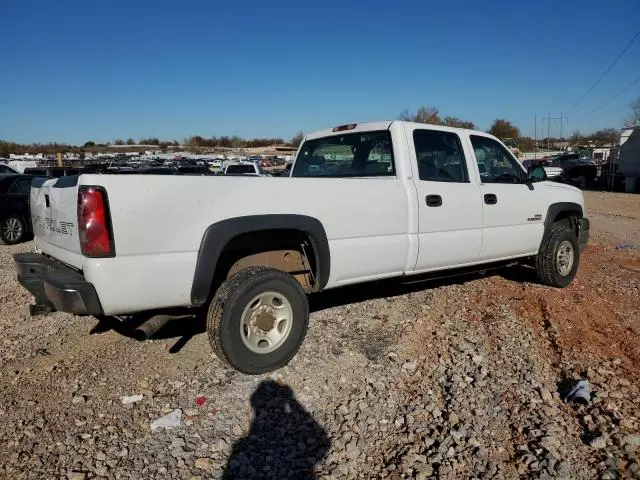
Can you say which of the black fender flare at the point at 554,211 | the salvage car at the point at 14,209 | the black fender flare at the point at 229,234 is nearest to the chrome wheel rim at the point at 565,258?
the black fender flare at the point at 554,211

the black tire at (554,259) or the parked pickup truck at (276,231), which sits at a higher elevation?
the parked pickup truck at (276,231)

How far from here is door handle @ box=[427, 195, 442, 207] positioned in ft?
15.3

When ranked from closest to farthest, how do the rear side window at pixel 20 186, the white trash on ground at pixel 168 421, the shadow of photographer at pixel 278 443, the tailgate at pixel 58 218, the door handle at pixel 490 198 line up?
the shadow of photographer at pixel 278 443, the white trash on ground at pixel 168 421, the tailgate at pixel 58 218, the door handle at pixel 490 198, the rear side window at pixel 20 186

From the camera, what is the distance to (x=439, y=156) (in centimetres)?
512

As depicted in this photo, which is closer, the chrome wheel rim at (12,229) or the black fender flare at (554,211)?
the black fender flare at (554,211)

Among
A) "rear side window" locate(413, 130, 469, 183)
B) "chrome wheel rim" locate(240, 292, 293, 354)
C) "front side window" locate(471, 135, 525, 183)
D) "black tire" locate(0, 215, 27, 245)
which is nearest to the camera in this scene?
"chrome wheel rim" locate(240, 292, 293, 354)

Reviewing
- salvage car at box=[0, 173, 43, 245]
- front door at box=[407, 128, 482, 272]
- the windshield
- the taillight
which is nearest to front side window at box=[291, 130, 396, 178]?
front door at box=[407, 128, 482, 272]

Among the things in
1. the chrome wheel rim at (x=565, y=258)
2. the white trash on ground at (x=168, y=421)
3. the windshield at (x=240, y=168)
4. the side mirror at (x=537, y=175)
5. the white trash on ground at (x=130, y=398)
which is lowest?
the white trash on ground at (x=168, y=421)

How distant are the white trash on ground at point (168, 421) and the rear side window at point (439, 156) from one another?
292 centimetres

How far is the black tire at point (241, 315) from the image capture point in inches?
140

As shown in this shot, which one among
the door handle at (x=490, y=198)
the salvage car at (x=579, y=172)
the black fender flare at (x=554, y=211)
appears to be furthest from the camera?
the salvage car at (x=579, y=172)

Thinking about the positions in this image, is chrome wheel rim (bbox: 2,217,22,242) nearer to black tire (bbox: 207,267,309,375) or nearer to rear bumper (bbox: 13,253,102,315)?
rear bumper (bbox: 13,253,102,315)

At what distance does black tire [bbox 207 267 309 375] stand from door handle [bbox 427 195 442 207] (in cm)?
156

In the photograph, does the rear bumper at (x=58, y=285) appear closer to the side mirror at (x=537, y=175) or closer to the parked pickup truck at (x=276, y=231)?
the parked pickup truck at (x=276, y=231)
